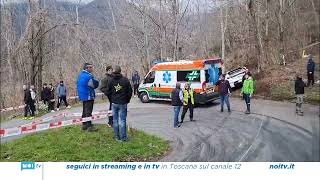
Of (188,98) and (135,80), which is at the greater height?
(135,80)

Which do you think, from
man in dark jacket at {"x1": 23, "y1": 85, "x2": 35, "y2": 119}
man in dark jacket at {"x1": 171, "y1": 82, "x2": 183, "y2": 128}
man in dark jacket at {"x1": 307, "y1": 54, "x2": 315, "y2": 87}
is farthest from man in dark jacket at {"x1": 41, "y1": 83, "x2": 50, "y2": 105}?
man in dark jacket at {"x1": 307, "y1": 54, "x2": 315, "y2": 87}

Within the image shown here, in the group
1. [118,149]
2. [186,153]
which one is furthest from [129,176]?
[186,153]

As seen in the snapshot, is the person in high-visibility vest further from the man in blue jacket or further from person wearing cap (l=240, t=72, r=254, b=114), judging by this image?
the man in blue jacket

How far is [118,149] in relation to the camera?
3990 mm

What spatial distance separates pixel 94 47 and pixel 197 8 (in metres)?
0.99

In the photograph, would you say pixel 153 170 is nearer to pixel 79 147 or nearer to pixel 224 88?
pixel 79 147

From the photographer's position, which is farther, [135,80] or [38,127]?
[38,127]

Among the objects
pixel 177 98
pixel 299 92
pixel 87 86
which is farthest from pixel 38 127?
pixel 299 92

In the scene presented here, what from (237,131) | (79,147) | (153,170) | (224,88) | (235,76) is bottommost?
(153,170)

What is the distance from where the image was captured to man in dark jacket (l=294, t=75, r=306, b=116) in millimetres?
3469

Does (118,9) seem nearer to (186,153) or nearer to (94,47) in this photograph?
(94,47)

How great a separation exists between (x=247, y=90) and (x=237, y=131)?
0.44m

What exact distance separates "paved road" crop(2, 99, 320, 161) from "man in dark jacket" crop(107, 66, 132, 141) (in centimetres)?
7

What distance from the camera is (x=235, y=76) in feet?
11.9
